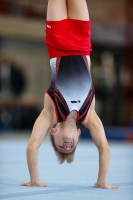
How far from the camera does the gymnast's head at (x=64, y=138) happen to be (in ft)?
14.7

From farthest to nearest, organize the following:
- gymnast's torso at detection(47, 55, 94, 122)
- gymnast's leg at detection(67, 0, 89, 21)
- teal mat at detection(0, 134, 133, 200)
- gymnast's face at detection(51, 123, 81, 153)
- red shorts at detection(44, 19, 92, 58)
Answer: gymnast's leg at detection(67, 0, 89, 21), red shorts at detection(44, 19, 92, 58), gymnast's torso at detection(47, 55, 94, 122), gymnast's face at detection(51, 123, 81, 153), teal mat at detection(0, 134, 133, 200)

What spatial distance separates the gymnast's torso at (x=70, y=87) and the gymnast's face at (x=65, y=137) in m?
0.10

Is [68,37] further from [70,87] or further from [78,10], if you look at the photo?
[70,87]

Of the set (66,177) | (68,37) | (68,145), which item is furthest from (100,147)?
(68,37)

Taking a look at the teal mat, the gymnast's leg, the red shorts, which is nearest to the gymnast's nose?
Answer: the teal mat

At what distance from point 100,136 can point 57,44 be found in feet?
3.14

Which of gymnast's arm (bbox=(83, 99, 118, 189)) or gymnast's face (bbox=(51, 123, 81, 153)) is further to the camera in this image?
gymnast's arm (bbox=(83, 99, 118, 189))

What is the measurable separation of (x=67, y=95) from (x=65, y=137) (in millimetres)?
405

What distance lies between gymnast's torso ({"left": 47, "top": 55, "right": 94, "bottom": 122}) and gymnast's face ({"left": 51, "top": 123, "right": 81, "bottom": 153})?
0.33 feet

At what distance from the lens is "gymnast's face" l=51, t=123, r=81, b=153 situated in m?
4.47

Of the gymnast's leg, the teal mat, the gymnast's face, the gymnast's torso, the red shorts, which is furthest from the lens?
the gymnast's leg

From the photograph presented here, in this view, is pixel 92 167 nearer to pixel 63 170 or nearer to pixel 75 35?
pixel 63 170

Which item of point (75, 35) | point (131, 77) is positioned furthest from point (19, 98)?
point (75, 35)

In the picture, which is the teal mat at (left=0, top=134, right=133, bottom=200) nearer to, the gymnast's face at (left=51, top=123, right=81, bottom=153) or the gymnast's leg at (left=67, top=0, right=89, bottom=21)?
the gymnast's face at (left=51, top=123, right=81, bottom=153)
